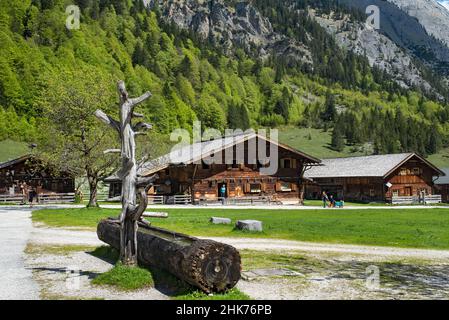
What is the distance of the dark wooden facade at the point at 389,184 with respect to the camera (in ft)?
202

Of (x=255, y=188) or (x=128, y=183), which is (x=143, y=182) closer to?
(x=128, y=183)

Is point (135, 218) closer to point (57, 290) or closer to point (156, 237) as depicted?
point (156, 237)

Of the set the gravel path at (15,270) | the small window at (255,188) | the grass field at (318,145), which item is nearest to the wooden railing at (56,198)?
the small window at (255,188)

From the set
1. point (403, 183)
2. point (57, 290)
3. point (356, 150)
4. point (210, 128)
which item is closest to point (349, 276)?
point (57, 290)

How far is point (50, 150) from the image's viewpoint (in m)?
38.3

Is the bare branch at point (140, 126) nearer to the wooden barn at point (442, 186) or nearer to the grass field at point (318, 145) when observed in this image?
the wooden barn at point (442, 186)

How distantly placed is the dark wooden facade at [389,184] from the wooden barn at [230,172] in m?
8.32

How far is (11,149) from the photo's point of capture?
101750 millimetres

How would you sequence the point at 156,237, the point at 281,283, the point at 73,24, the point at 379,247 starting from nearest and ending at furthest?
the point at 281,283 → the point at 156,237 → the point at 379,247 → the point at 73,24

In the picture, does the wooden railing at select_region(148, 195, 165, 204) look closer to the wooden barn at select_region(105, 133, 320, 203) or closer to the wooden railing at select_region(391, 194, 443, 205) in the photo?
the wooden barn at select_region(105, 133, 320, 203)

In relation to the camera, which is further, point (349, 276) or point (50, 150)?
point (50, 150)

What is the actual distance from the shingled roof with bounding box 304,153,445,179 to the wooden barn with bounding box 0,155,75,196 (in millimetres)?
36185

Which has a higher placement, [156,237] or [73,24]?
[73,24]

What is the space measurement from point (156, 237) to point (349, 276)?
5025 mm
